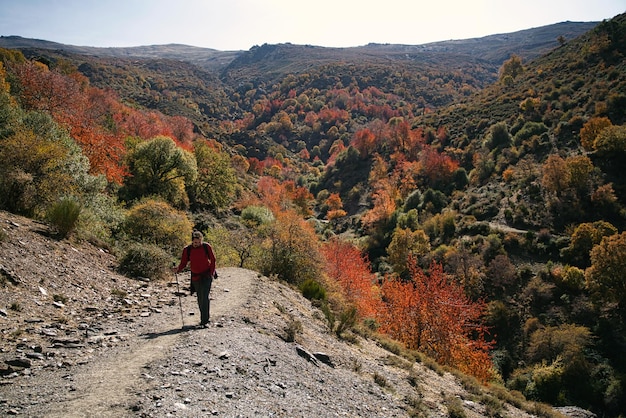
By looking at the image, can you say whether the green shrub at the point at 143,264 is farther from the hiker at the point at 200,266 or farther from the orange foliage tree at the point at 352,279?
the orange foliage tree at the point at 352,279

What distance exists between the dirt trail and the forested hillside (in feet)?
19.6

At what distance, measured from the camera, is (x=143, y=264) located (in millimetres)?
14008

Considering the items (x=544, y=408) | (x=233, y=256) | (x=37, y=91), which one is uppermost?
(x=37, y=91)

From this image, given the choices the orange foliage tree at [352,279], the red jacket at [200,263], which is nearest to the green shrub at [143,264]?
the red jacket at [200,263]

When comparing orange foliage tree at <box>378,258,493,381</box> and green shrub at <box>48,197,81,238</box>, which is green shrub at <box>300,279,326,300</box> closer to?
orange foliage tree at <box>378,258,493,381</box>

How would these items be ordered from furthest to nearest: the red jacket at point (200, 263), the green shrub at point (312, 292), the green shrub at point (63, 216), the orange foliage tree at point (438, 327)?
the orange foliage tree at point (438, 327), the green shrub at point (312, 292), the green shrub at point (63, 216), the red jacket at point (200, 263)

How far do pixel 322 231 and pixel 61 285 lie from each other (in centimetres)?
6213

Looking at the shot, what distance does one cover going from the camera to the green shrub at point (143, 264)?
540 inches

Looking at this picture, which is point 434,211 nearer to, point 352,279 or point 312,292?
point 352,279

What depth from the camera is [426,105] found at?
164250 mm

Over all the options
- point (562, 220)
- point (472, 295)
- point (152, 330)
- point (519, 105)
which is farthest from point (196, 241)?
point (519, 105)

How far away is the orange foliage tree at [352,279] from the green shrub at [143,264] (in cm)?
1621

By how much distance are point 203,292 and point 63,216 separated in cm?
736

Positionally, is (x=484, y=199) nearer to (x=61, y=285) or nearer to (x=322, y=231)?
(x=322, y=231)
